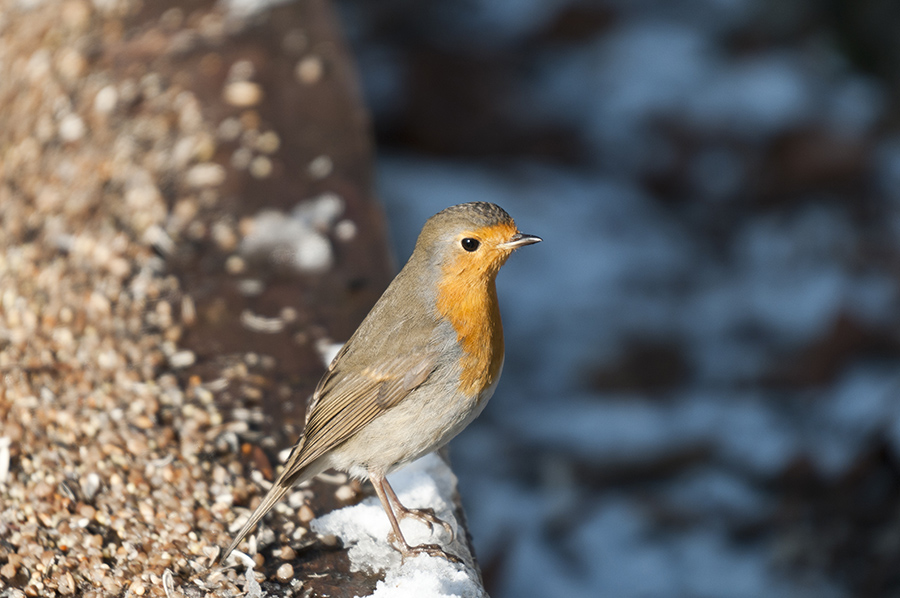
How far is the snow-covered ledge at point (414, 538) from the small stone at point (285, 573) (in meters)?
0.15

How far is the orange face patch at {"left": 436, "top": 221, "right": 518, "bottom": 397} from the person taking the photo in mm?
A: 2109

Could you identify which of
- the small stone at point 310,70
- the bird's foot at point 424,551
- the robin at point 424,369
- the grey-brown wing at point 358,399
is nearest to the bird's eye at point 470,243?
the robin at point 424,369

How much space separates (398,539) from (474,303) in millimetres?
615

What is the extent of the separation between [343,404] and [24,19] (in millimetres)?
3035

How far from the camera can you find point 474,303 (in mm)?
2137

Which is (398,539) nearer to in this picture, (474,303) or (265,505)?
(265,505)

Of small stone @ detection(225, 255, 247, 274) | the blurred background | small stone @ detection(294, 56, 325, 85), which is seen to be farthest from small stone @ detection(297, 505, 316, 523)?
small stone @ detection(294, 56, 325, 85)

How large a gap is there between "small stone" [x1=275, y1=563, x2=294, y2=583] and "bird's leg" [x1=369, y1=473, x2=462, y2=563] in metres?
0.26

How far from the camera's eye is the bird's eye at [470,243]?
2.10m

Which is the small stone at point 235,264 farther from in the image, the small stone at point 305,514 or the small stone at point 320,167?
the small stone at point 305,514

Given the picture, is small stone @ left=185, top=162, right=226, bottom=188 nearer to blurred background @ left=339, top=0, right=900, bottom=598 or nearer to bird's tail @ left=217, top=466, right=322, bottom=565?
blurred background @ left=339, top=0, right=900, bottom=598

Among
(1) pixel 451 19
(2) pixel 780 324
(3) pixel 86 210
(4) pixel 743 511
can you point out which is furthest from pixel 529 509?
(1) pixel 451 19

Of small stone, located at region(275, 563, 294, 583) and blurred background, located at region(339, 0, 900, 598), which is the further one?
blurred background, located at region(339, 0, 900, 598)

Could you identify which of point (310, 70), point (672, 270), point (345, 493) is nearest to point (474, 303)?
point (345, 493)
